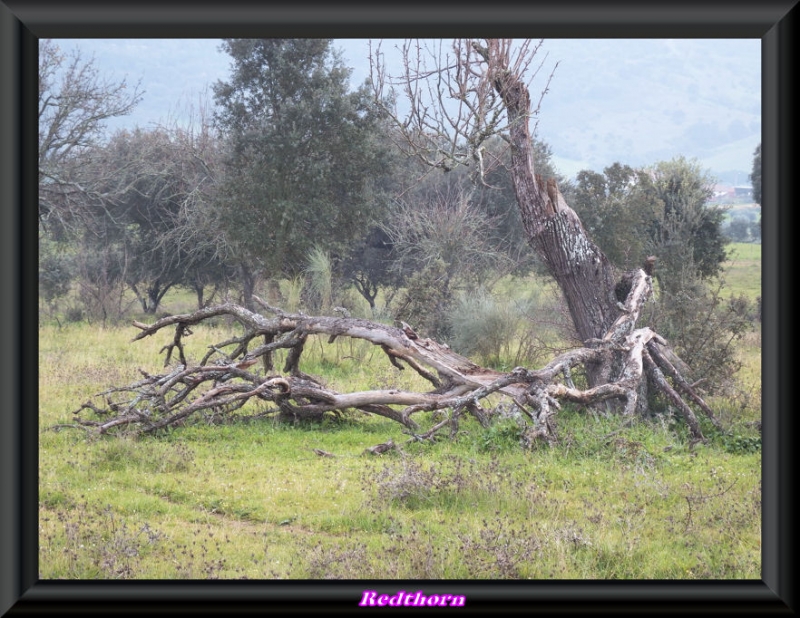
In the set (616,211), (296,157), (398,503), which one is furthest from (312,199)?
(398,503)

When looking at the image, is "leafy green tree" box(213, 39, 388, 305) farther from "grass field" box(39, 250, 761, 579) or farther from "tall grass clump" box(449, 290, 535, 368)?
"grass field" box(39, 250, 761, 579)

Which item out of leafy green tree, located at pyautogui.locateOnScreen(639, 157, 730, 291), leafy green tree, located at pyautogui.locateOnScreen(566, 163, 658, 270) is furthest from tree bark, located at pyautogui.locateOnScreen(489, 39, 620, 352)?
leafy green tree, located at pyautogui.locateOnScreen(639, 157, 730, 291)

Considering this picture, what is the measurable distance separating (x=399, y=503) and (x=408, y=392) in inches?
130

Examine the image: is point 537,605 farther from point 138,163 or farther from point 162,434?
point 138,163

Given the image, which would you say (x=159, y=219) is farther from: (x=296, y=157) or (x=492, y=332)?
(x=492, y=332)

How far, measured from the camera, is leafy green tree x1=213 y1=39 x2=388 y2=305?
2228cm

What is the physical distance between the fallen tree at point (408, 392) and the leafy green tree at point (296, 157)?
11410 mm

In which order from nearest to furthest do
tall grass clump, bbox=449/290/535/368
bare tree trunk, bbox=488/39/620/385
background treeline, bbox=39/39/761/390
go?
bare tree trunk, bbox=488/39/620/385, tall grass clump, bbox=449/290/535/368, background treeline, bbox=39/39/761/390

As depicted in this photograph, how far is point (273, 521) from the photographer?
22.2 ft

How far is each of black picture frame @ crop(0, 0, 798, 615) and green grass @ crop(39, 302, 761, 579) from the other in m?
1.95

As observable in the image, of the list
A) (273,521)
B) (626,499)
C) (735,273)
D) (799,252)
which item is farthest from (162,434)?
(735,273)
